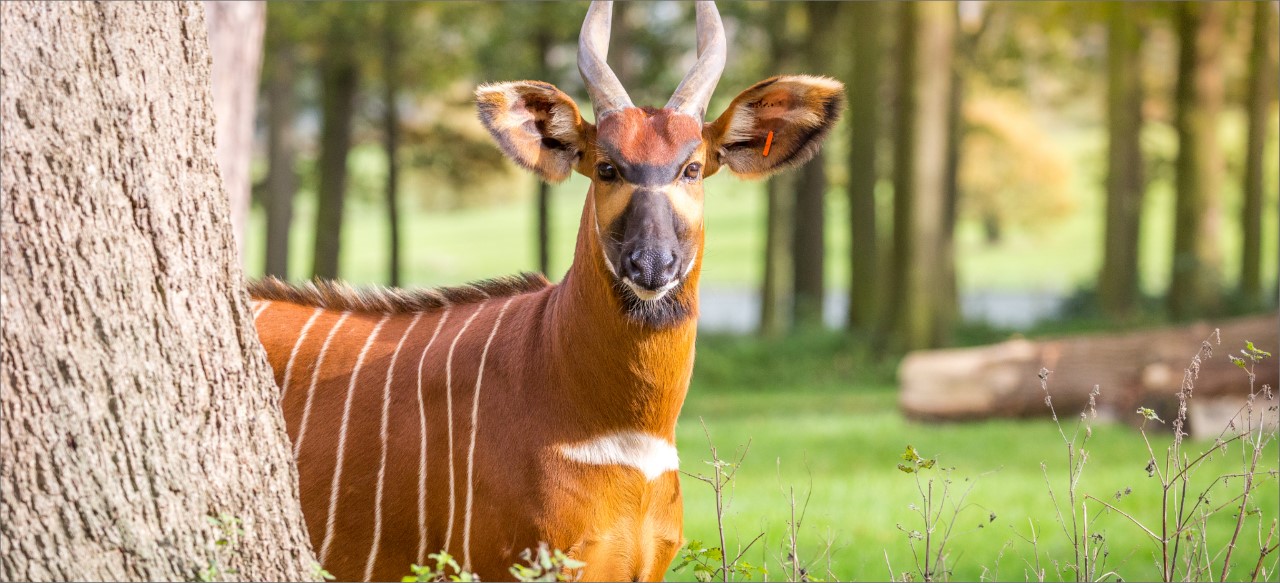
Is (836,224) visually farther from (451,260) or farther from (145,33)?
(145,33)

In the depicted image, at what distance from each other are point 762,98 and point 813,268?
680 inches

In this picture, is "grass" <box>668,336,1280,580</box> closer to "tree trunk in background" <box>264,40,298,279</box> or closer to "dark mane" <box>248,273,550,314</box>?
"dark mane" <box>248,273,550,314</box>

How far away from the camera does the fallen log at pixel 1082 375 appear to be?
1086 centimetres

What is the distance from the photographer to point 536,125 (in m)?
4.51

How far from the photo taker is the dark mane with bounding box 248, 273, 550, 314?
4.91 meters

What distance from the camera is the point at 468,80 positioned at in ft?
83.8

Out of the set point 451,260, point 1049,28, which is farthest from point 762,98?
point 451,260

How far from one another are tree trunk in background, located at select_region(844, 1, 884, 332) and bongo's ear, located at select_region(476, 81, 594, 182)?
1265 centimetres

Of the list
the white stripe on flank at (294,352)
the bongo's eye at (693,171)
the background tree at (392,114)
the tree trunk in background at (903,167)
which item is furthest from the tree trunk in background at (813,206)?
the bongo's eye at (693,171)

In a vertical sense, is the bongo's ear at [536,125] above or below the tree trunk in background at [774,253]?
above

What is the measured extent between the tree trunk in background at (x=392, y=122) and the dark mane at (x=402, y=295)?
1646 cm

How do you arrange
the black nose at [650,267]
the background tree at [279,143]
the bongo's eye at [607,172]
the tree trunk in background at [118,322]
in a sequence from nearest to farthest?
the tree trunk in background at [118,322], the black nose at [650,267], the bongo's eye at [607,172], the background tree at [279,143]

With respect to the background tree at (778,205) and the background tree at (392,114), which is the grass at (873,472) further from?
the background tree at (392,114)

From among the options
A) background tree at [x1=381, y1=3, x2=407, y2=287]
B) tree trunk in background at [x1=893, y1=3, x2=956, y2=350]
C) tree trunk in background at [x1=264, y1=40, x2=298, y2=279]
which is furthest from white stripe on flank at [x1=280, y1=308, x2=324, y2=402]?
background tree at [x1=381, y1=3, x2=407, y2=287]
